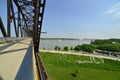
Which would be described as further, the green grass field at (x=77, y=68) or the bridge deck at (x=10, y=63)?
the green grass field at (x=77, y=68)

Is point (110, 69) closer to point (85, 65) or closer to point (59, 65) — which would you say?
point (85, 65)

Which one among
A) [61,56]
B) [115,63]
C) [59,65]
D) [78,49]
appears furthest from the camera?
[78,49]

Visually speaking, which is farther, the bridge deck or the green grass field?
the green grass field

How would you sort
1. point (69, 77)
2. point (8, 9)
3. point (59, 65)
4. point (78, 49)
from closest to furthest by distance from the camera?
point (8, 9), point (69, 77), point (59, 65), point (78, 49)

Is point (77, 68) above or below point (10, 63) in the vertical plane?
below

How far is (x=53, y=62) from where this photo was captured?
3180 centimetres

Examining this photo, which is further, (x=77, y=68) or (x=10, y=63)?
(x=77, y=68)

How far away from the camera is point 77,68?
27.1m

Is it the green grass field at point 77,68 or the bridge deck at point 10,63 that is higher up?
the bridge deck at point 10,63

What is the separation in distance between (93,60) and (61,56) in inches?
248

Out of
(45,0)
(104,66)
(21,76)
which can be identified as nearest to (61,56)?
(104,66)

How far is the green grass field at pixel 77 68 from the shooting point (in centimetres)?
2364

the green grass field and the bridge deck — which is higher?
the bridge deck

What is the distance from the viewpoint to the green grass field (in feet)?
77.6
